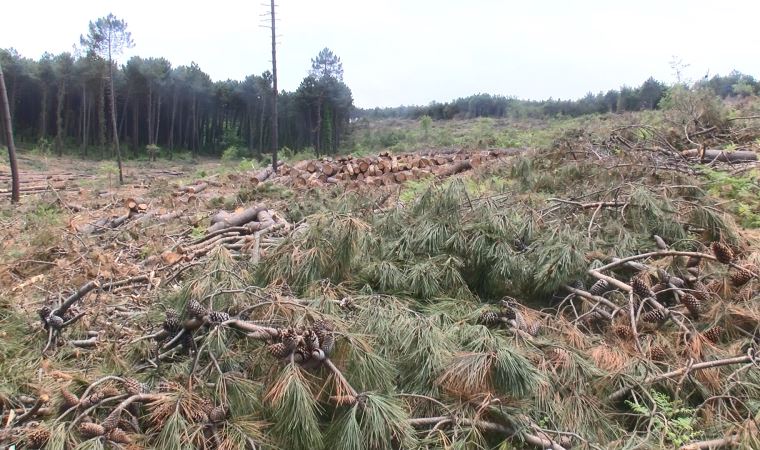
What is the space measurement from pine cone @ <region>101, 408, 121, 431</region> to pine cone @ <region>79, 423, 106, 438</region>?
36mm

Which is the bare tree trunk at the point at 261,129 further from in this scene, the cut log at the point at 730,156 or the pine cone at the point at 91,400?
the pine cone at the point at 91,400

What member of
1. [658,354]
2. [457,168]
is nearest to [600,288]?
[658,354]

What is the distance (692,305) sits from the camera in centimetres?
307

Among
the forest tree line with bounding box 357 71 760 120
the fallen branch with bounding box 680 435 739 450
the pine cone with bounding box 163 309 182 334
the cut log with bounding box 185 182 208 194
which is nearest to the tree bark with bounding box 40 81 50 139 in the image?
the forest tree line with bounding box 357 71 760 120

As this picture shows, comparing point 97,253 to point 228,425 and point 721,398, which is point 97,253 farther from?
point 721,398

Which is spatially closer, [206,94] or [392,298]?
[392,298]

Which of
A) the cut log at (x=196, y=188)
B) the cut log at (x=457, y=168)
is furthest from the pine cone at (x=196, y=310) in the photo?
the cut log at (x=196, y=188)

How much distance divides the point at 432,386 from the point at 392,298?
672 mm

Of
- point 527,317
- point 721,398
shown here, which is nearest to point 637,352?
point 721,398

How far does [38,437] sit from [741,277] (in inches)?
150

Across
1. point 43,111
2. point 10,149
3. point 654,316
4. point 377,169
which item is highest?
point 43,111

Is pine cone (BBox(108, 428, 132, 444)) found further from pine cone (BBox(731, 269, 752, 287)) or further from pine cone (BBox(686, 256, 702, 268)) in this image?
pine cone (BBox(686, 256, 702, 268))

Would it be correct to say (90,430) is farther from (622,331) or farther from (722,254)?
(722,254)

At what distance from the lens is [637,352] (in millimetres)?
2777
